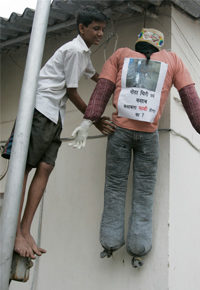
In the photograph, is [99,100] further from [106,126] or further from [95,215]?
[95,215]

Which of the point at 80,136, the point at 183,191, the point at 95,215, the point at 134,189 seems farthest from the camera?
the point at 95,215

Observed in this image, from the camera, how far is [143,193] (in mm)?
3283

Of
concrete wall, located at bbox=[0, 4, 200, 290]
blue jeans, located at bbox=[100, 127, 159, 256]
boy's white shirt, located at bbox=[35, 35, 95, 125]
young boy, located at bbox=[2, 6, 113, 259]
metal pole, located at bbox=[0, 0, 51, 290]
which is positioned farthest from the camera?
concrete wall, located at bbox=[0, 4, 200, 290]

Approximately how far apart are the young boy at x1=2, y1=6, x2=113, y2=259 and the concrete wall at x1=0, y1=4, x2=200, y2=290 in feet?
2.54

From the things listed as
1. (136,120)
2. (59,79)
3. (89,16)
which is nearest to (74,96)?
(59,79)

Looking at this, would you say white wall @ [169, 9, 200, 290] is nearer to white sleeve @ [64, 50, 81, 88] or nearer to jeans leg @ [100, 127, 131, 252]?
jeans leg @ [100, 127, 131, 252]

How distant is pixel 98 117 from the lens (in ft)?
10.4

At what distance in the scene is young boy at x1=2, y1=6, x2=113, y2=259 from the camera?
286 centimetres

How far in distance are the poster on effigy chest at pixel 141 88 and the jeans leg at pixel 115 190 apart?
7.9 inches

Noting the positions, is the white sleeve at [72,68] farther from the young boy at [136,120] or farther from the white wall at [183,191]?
the white wall at [183,191]

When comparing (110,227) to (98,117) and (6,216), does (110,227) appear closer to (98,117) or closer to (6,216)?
(98,117)

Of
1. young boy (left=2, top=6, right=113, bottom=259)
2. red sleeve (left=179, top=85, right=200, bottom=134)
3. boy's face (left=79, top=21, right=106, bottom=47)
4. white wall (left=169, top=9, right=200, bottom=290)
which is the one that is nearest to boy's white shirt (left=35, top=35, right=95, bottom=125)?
young boy (left=2, top=6, right=113, bottom=259)

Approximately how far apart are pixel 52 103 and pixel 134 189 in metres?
1.00

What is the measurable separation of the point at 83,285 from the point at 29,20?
8.97ft
